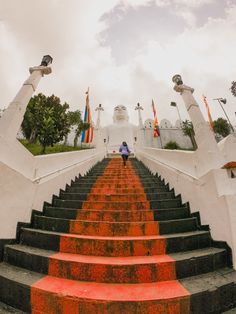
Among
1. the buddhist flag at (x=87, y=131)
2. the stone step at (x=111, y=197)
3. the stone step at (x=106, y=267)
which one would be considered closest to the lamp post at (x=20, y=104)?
the stone step at (x=111, y=197)

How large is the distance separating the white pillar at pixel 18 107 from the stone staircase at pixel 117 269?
1.73 metres

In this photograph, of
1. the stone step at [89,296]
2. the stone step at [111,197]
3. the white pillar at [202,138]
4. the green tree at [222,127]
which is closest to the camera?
the stone step at [89,296]

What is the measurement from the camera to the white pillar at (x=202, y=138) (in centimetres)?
312

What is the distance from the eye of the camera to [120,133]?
21453 mm

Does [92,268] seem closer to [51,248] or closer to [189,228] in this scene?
[51,248]

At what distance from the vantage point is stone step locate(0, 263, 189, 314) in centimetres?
170

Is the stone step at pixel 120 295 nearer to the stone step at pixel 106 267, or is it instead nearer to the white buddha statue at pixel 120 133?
the stone step at pixel 106 267

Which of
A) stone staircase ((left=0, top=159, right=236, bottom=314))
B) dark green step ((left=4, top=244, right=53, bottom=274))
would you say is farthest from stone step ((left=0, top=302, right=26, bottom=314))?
dark green step ((left=4, top=244, right=53, bottom=274))

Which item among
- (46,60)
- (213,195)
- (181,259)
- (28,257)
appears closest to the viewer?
(181,259)

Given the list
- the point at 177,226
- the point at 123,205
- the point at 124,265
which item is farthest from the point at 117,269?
the point at 123,205

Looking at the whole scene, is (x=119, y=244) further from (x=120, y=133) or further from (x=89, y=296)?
(x=120, y=133)

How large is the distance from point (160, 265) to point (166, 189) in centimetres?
293

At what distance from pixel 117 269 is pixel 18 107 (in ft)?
11.6

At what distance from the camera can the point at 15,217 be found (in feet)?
9.64
